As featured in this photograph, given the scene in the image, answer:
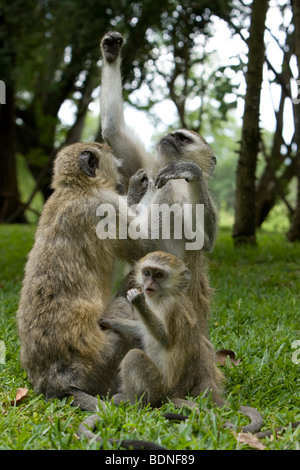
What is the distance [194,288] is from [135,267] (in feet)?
1.78

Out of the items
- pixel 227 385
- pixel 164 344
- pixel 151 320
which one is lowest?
pixel 227 385

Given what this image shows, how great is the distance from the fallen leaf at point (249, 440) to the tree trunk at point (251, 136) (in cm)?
632

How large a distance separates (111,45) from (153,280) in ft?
7.72

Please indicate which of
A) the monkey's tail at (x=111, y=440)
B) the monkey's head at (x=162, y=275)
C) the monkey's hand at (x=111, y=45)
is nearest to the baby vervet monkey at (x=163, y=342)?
the monkey's head at (x=162, y=275)

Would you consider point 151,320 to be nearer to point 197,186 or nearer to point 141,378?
point 141,378

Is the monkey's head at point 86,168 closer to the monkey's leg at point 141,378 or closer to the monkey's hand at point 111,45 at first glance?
the monkey's hand at point 111,45

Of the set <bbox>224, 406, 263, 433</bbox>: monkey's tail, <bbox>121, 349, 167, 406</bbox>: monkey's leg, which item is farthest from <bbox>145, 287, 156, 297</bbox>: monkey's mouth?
<bbox>224, 406, 263, 433</bbox>: monkey's tail

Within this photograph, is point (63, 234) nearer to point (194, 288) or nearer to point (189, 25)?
point (194, 288)

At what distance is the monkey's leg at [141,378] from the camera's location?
11.6 feet

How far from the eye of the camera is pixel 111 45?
4.96m

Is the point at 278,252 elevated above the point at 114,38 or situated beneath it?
situated beneath

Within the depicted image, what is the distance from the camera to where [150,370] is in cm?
357

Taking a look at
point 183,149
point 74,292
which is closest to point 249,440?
point 74,292

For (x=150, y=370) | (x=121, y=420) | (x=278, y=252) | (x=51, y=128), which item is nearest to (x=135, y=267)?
(x=150, y=370)
